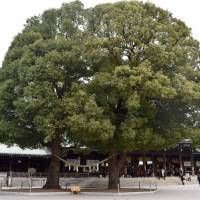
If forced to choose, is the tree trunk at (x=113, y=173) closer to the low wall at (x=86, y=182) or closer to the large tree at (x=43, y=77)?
the large tree at (x=43, y=77)

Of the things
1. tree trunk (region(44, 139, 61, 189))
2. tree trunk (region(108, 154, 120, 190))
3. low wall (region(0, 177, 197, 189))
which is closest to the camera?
tree trunk (region(108, 154, 120, 190))

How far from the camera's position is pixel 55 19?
109 ft

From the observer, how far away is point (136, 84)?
91.8 feet

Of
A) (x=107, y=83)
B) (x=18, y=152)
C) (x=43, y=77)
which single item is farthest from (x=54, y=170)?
(x=18, y=152)

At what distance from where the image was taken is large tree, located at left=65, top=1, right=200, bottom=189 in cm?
2767

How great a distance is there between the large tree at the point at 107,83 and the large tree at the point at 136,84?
7 cm

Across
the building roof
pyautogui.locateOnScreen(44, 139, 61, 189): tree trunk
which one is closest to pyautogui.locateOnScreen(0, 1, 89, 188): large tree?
pyautogui.locateOnScreen(44, 139, 61, 189): tree trunk

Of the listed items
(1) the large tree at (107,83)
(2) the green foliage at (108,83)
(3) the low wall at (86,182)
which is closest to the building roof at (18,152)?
(3) the low wall at (86,182)

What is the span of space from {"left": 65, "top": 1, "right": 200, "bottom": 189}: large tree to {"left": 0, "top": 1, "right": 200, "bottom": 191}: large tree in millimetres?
74

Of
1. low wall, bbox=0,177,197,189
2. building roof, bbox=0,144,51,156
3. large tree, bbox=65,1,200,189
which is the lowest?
low wall, bbox=0,177,197,189

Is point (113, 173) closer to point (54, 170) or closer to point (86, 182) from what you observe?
point (54, 170)

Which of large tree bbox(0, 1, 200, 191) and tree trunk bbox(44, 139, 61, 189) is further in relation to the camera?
tree trunk bbox(44, 139, 61, 189)

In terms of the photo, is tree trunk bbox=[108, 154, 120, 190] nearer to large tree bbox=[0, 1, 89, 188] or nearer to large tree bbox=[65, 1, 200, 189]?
large tree bbox=[65, 1, 200, 189]

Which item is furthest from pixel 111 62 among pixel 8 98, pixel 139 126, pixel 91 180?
pixel 91 180
